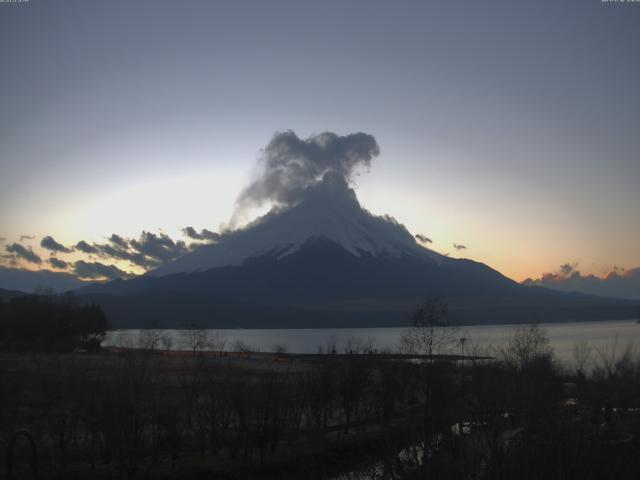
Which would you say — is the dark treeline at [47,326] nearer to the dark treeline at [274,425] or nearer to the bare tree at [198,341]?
the bare tree at [198,341]

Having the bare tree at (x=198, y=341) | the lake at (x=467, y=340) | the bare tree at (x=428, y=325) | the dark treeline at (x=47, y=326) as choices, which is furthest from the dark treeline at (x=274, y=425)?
the bare tree at (x=198, y=341)

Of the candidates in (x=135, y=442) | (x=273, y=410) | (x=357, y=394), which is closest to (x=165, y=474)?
(x=135, y=442)

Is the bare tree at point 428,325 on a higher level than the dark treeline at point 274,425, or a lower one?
higher

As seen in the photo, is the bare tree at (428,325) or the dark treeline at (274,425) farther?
the bare tree at (428,325)

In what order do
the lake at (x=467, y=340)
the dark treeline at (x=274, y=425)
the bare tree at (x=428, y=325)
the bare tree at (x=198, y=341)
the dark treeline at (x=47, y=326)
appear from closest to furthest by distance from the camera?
the dark treeline at (x=274, y=425) → the bare tree at (x=428, y=325) → the dark treeline at (x=47, y=326) → the bare tree at (x=198, y=341) → the lake at (x=467, y=340)

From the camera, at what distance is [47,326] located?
224 ft

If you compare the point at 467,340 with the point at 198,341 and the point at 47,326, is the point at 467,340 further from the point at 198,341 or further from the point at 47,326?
the point at 47,326

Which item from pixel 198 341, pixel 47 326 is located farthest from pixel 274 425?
pixel 198 341

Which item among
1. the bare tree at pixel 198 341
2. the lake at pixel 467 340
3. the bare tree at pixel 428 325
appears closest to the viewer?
the bare tree at pixel 428 325

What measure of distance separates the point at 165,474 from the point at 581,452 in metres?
14.3

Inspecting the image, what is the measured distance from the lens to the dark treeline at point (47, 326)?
6378cm

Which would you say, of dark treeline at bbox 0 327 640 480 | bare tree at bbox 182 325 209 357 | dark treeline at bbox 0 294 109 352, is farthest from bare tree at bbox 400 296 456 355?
dark treeline at bbox 0 294 109 352

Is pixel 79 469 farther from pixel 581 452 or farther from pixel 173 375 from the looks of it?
pixel 173 375

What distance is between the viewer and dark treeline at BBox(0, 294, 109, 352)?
209 feet
